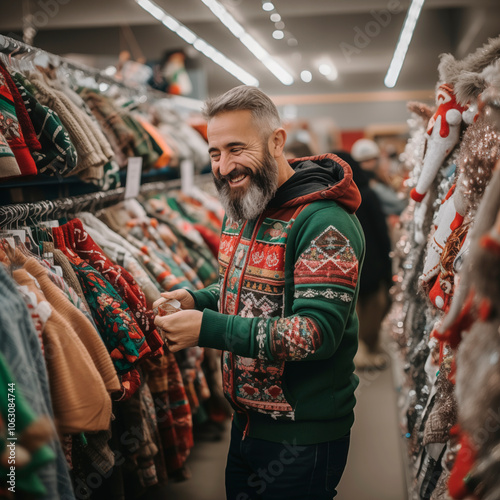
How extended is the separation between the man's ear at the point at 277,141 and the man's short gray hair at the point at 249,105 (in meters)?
0.02

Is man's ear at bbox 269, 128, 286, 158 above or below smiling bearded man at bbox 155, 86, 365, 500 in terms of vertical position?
above

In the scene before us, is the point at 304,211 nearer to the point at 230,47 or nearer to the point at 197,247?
the point at 197,247

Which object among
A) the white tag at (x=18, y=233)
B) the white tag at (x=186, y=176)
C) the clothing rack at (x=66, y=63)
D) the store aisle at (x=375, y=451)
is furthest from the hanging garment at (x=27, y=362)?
the white tag at (x=186, y=176)

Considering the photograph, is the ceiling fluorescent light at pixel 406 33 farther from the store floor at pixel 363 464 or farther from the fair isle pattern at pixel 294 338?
the fair isle pattern at pixel 294 338

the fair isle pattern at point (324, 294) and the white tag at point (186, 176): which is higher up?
the white tag at point (186, 176)

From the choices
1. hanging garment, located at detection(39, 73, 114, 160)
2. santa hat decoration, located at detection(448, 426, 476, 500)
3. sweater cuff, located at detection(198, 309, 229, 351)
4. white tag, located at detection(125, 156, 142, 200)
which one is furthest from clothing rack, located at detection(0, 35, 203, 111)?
santa hat decoration, located at detection(448, 426, 476, 500)

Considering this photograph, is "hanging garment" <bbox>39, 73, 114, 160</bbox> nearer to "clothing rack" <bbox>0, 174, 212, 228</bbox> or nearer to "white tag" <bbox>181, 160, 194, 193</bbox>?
"clothing rack" <bbox>0, 174, 212, 228</bbox>

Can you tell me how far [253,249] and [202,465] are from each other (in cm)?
211

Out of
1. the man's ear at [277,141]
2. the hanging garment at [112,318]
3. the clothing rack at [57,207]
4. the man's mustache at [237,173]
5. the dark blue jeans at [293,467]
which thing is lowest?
the dark blue jeans at [293,467]

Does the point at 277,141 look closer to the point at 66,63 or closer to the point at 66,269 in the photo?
the point at 66,269

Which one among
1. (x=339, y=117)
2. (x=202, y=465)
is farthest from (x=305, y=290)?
(x=339, y=117)

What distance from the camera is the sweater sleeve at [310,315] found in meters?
1.45

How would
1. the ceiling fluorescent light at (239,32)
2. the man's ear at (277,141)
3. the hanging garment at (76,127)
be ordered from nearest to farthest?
the man's ear at (277,141) → the hanging garment at (76,127) → the ceiling fluorescent light at (239,32)

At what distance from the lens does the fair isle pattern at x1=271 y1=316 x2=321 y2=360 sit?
4.71 ft
